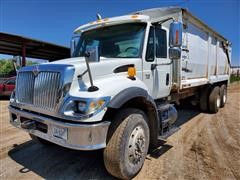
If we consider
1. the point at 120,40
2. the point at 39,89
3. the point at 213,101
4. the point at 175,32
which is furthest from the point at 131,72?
the point at 213,101

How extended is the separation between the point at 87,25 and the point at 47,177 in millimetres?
3023

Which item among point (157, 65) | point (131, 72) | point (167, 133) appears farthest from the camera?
point (167, 133)

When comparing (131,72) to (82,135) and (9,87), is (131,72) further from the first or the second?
(9,87)

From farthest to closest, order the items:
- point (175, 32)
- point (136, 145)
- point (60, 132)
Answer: point (175, 32)
point (136, 145)
point (60, 132)

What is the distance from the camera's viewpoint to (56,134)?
2709 mm

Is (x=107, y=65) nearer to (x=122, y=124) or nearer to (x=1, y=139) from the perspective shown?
(x=122, y=124)

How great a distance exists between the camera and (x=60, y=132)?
266 cm

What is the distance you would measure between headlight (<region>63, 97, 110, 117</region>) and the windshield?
4.21ft

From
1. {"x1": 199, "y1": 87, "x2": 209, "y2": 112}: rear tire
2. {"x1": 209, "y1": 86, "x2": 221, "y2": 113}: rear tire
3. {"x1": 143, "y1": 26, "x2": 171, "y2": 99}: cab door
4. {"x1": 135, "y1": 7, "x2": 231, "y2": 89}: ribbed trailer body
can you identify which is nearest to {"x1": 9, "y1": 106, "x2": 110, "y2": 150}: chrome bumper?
{"x1": 143, "y1": 26, "x2": 171, "y2": 99}: cab door

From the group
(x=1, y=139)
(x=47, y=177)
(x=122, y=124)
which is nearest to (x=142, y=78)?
(x=122, y=124)

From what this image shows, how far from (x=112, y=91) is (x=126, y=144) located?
0.77 meters

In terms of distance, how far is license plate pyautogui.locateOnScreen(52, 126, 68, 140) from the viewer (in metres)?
2.60

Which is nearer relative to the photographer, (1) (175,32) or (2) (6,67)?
(1) (175,32)

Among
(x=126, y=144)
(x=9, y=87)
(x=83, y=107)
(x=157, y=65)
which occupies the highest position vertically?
(x=157, y=65)
